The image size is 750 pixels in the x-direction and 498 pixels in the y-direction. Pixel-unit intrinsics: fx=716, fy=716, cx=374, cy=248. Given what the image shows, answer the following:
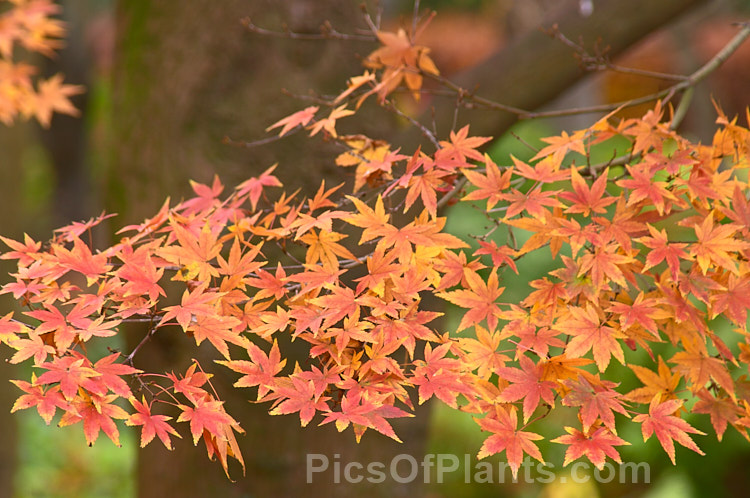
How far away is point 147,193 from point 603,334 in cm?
156

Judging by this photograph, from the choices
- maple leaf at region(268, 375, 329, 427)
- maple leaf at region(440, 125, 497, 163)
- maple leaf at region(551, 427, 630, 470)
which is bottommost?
maple leaf at region(551, 427, 630, 470)

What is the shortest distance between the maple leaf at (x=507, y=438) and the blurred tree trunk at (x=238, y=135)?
1077 millimetres

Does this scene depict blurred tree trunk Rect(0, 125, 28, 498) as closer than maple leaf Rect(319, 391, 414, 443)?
No

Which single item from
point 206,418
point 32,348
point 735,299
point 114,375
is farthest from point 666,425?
point 32,348

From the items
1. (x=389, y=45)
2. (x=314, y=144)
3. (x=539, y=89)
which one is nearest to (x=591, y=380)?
(x=389, y=45)

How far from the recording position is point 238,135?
2.13 m

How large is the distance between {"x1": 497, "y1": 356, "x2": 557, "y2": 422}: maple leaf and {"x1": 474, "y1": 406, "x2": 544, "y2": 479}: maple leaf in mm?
38

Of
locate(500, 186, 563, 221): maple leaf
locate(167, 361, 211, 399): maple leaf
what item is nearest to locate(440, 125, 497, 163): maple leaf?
locate(500, 186, 563, 221): maple leaf

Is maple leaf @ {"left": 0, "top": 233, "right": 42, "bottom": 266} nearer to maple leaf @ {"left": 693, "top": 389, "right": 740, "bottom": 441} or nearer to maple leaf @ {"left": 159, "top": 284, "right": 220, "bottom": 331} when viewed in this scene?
maple leaf @ {"left": 159, "top": 284, "right": 220, "bottom": 331}

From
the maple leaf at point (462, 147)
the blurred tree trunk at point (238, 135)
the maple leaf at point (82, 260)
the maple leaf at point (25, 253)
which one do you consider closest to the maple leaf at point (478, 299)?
the maple leaf at point (462, 147)

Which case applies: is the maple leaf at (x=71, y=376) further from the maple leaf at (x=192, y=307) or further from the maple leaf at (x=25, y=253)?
the maple leaf at (x=25, y=253)

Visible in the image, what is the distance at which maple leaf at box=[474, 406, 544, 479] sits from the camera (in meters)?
1.10

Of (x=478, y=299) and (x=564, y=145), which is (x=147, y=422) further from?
(x=564, y=145)

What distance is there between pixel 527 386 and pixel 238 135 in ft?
4.40
